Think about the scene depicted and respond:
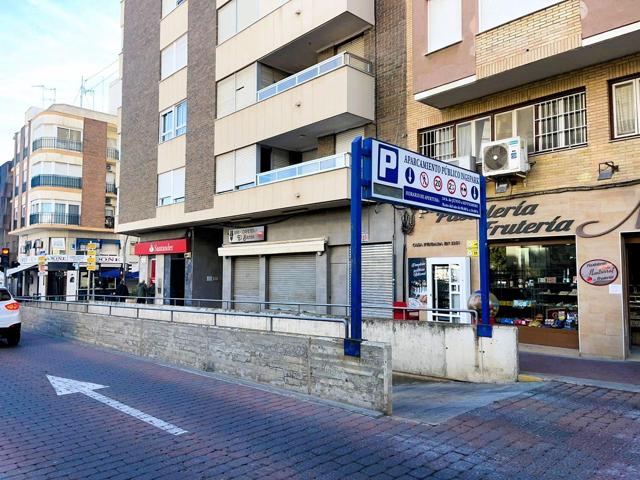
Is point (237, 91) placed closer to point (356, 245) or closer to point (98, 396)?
point (98, 396)

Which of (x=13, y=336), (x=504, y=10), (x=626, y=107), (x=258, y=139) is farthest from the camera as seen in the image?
(x=258, y=139)

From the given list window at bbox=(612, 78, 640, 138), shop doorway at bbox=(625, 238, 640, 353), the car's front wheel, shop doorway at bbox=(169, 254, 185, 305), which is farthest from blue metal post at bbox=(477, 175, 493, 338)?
shop doorway at bbox=(169, 254, 185, 305)

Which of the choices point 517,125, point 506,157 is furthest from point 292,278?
point 517,125

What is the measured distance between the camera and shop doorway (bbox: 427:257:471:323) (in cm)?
1299

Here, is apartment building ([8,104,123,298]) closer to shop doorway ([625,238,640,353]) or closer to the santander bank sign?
the santander bank sign

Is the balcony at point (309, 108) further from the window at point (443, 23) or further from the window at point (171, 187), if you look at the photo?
the window at point (171, 187)

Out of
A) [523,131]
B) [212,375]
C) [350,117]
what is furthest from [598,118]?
[212,375]

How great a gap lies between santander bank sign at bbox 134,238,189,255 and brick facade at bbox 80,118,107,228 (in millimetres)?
19801

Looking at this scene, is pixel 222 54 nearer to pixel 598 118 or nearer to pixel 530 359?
pixel 598 118

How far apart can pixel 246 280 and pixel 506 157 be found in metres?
12.1

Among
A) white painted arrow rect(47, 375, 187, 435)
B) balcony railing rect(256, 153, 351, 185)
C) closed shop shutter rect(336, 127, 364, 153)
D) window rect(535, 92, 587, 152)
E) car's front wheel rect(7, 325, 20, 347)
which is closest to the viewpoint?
white painted arrow rect(47, 375, 187, 435)

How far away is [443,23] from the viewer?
1320 cm

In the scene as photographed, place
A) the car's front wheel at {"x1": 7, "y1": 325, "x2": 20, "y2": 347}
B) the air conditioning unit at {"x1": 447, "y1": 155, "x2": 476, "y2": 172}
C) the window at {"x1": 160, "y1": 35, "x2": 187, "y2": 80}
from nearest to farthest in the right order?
the air conditioning unit at {"x1": 447, "y1": 155, "x2": 476, "y2": 172}, the car's front wheel at {"x1": 7, "y1": 325, "x2": 20, "y2": 347}, the window at {"x1": 160, "y1": 35, "x2": 187, "y2": 80}

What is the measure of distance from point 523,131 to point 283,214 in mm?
9126
